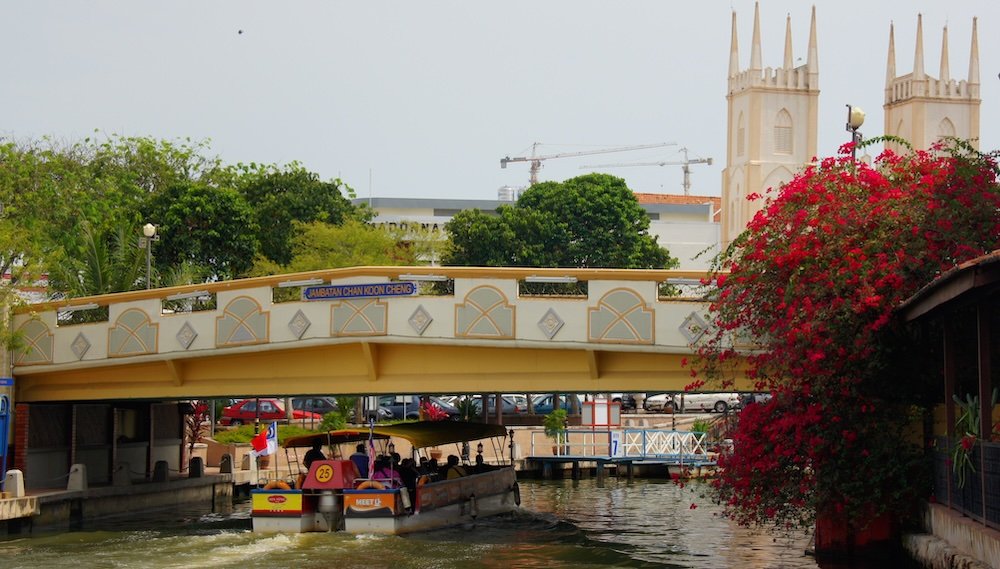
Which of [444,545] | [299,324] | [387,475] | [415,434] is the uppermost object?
[299,324]

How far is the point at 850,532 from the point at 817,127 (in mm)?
90690

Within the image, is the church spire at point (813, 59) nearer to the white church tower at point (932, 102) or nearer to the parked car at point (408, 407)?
the white church tower at point (932, 102)

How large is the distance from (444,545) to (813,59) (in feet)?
294

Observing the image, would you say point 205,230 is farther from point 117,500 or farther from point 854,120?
point 854,120

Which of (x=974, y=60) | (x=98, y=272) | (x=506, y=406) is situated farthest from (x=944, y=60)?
(x=98, y=272)

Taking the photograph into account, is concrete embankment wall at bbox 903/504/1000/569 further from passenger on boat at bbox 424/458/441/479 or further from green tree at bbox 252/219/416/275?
green tree at bbox 252/219/416/275

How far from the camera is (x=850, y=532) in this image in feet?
77.6

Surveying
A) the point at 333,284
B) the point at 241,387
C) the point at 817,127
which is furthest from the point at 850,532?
the point at 817,127

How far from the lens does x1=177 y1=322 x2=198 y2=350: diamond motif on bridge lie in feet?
97.5

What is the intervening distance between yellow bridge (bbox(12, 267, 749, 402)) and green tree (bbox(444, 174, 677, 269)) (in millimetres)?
54403

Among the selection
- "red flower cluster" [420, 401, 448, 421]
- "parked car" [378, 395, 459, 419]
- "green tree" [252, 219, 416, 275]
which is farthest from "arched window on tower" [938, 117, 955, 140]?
"red flower cluster" [420, 401, 448, 421]

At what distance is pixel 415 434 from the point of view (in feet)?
108

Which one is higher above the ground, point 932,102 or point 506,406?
point 932,102

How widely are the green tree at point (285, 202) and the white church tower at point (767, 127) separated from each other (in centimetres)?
3967
